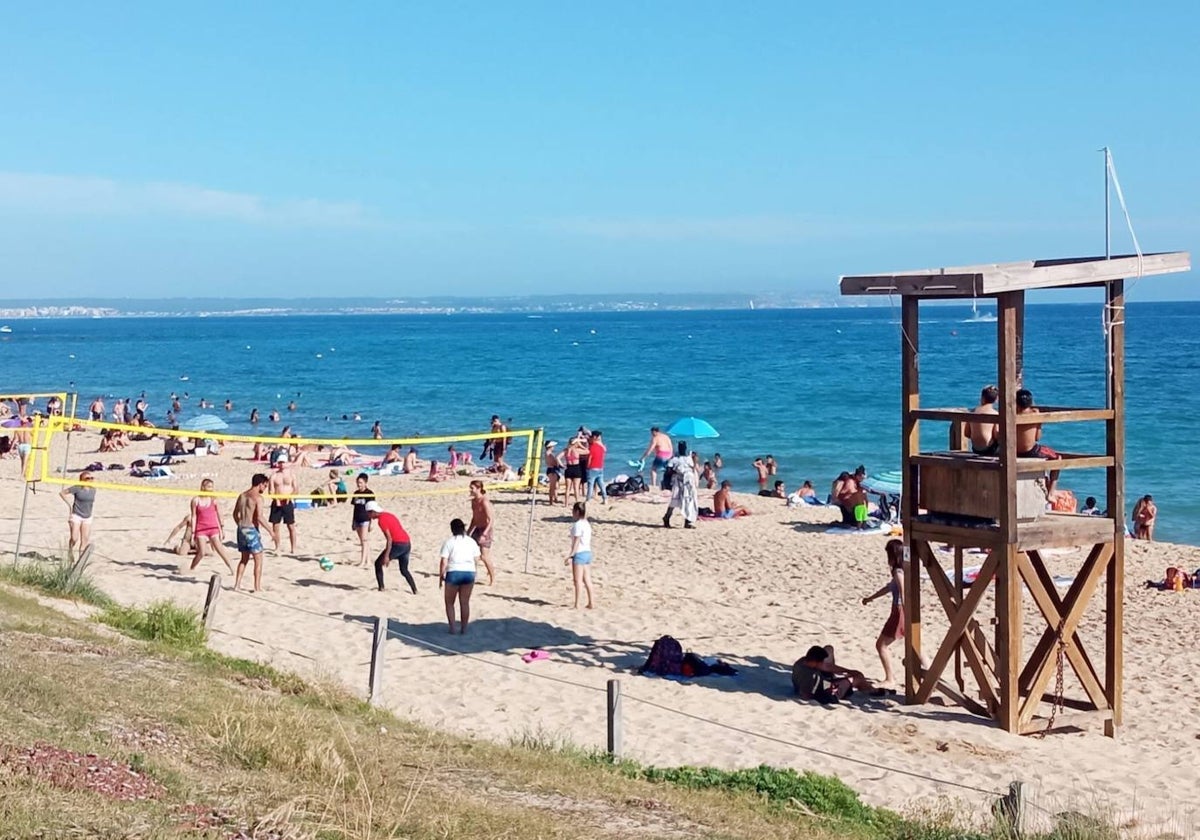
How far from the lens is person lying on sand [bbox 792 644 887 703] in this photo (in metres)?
11.4

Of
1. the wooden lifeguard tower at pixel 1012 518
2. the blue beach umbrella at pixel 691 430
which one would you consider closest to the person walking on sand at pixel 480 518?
the wooden lifeguard tower at pixel 1012 518

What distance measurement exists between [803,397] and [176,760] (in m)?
51.1

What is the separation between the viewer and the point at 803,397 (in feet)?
186

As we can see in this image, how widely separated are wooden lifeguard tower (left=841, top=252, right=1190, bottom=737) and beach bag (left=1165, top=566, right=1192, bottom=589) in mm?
6062

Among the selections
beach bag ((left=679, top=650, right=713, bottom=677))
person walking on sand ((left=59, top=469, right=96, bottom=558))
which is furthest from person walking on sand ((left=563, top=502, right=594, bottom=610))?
person walking on sand ((left=59, top=469, right=96, bottom=558))

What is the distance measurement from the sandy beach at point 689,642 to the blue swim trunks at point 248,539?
0.58 metres

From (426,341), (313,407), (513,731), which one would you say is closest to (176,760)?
(513,731)

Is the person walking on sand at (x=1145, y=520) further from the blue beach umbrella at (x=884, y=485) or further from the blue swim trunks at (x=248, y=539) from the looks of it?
the blue swim trunks at (x=248, y=539)

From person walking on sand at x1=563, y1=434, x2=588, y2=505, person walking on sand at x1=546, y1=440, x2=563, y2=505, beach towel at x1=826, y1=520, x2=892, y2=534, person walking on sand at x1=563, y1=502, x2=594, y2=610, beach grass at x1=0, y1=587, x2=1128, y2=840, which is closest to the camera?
beach grass at x1=0, y1=587, x2=1128, y2=840

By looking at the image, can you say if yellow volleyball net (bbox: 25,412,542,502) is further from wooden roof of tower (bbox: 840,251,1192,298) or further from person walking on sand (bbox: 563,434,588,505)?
wooden roof of tower (bbox: 840,251,1192,298)

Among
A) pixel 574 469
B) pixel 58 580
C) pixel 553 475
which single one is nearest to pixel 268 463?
pixel 553 475

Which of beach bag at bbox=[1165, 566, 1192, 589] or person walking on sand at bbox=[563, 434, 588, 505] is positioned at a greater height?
person walking on sand at bbox=[563, 434, 588, 505]

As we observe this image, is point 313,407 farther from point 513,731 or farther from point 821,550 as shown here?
point 513,731

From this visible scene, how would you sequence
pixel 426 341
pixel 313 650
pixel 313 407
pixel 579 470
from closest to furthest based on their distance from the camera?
pixel 313 650
pixel 579 470
pixel 313 407
pixel 426 341
